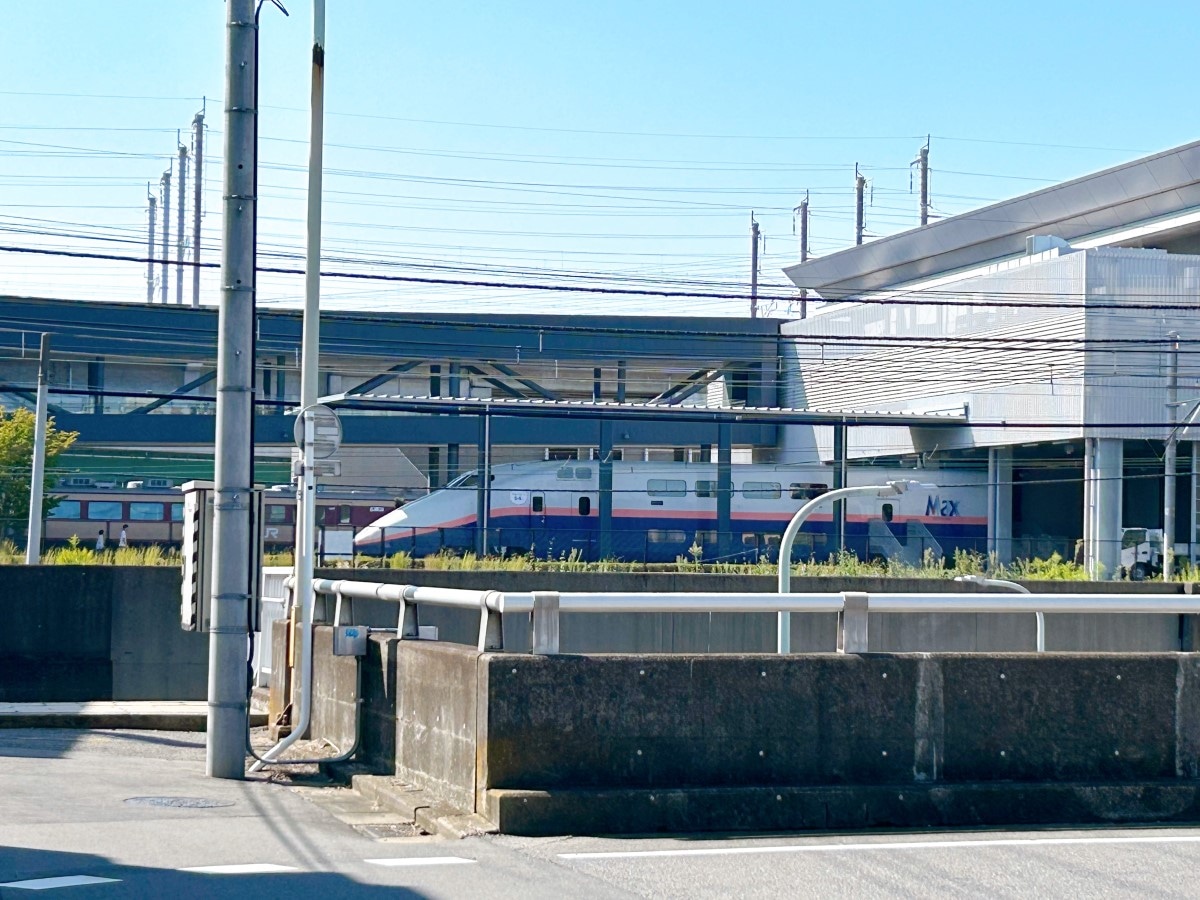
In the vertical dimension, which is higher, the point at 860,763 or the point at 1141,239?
the point at 1141,239

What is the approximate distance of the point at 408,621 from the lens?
35.9 ft

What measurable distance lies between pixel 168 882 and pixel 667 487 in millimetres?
46607

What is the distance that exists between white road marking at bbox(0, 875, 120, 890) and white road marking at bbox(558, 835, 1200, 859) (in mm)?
2456

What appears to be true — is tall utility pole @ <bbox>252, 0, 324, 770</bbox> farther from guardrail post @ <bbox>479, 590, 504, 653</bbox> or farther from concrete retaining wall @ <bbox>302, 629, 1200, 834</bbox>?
guardrail post @ <bbox>479, 590, 504, 653</bbox>

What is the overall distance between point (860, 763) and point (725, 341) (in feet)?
167

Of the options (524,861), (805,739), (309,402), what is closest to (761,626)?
(309,402)

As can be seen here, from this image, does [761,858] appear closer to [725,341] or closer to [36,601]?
[36,601]

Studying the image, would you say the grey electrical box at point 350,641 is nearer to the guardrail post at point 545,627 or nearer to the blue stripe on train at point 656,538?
the guardrail post at point 545,627

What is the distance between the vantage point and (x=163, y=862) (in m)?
7.81

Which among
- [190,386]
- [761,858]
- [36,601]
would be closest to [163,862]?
[761,858]

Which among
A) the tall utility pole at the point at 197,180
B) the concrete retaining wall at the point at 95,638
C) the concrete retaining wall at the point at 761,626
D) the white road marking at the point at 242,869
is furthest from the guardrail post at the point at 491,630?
the tall utility pole at the point at 197,180

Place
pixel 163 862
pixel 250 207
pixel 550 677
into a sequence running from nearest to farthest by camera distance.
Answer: pixel 163 862 < pixel 550 677 < pixel 250 207

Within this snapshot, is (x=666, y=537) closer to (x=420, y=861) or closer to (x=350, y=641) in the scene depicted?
(x=350, y=641)

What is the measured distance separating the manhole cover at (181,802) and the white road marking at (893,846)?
11.2 ft
